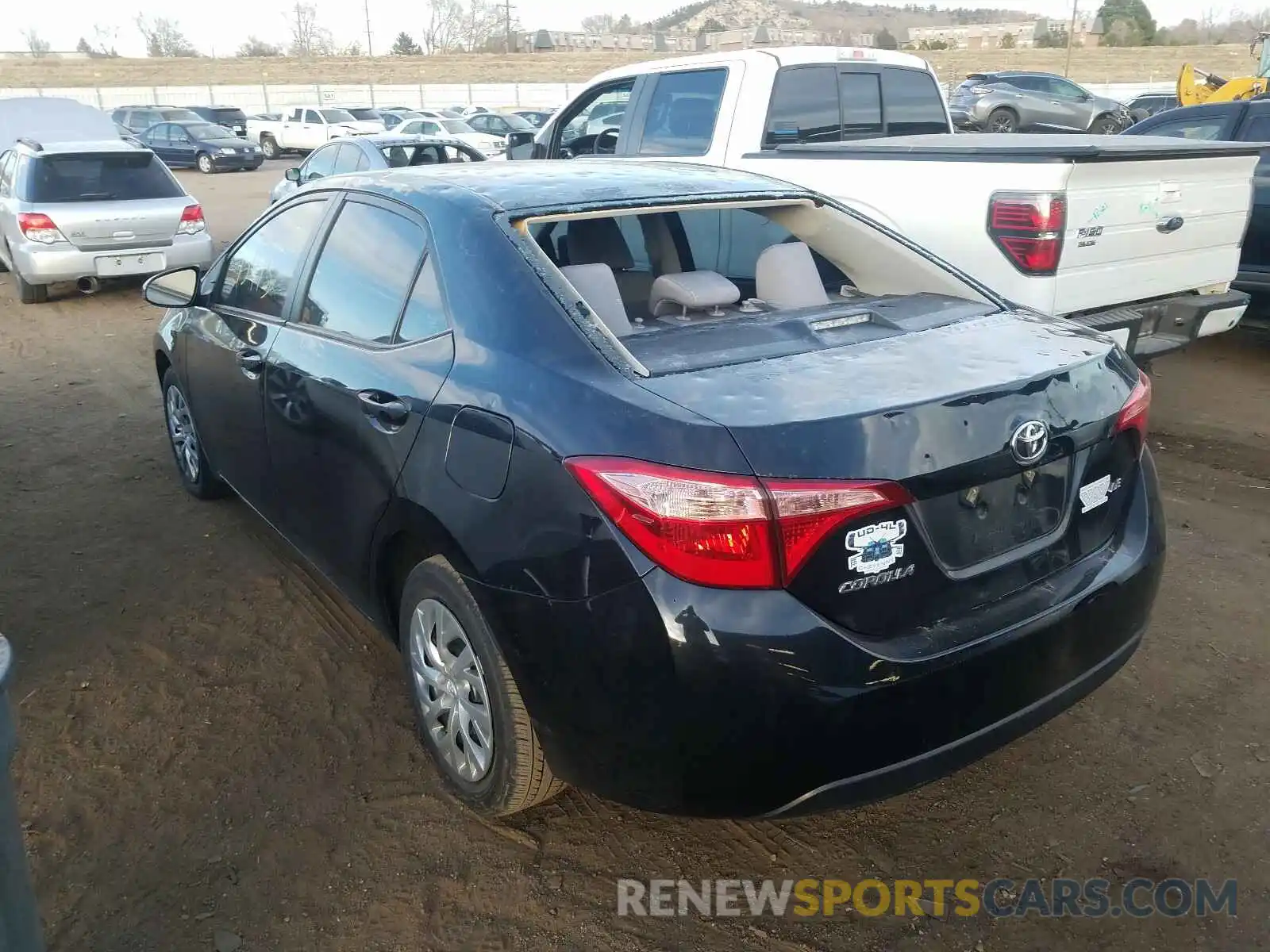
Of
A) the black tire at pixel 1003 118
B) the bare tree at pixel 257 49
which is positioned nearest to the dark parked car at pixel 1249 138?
the black tire at pixel 1003 118

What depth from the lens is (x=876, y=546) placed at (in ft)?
6.98

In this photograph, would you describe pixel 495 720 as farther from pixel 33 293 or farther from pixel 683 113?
pixel 33 293

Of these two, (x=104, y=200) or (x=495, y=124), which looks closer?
(x=104, y=200)

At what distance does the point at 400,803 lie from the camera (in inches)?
115

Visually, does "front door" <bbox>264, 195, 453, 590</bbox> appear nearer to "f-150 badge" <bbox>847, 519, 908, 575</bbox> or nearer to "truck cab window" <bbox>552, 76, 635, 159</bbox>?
"f-150 badge" <bbox>847, 519, 908, 575</bbox>

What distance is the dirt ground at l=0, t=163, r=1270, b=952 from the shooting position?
248 centimetres

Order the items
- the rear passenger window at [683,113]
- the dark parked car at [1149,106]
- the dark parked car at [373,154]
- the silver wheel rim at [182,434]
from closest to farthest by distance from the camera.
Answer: the silver wheel rim at [182,434] < the rear passenger window at [683,113] < the dark parked car at [373,154] < the dark parked car at [1149,106]

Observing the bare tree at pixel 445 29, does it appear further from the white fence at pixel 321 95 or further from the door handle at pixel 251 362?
the door handle at pixel 251 362

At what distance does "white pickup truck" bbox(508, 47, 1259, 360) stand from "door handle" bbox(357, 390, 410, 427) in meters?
2.13

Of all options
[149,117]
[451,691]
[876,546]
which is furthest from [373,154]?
[149,117]

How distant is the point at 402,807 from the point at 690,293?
179 centimetres

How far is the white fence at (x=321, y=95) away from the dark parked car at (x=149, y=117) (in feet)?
68.5

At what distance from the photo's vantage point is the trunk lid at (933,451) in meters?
2.11

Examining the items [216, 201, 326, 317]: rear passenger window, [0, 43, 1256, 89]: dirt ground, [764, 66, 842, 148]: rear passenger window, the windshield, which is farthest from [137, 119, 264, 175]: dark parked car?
[0, 43, 1256, 89]: dirt ground
